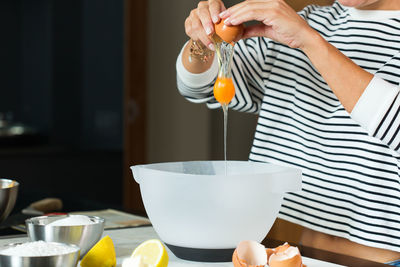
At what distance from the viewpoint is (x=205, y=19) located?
1.32 meters

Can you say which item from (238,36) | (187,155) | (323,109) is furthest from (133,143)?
(238,36)

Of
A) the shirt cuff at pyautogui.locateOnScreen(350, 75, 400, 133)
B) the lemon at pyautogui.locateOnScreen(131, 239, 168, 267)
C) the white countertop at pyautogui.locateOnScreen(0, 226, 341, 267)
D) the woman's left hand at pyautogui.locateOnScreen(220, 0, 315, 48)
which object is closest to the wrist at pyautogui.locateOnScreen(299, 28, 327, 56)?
the woman's left hand at pyautogui.locateOnScreen(220, 0, 315, 48)

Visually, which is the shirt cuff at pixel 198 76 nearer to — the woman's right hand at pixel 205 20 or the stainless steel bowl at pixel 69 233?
the woman's right hand at pixel 205 20

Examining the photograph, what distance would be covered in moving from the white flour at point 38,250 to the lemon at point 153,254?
0.12m

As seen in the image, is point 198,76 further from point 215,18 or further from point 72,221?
point 72,221

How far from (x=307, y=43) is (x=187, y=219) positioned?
46cm

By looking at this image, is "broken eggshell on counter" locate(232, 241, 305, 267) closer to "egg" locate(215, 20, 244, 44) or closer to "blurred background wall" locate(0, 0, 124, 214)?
"egg" locate(215, 20, 244, 44)

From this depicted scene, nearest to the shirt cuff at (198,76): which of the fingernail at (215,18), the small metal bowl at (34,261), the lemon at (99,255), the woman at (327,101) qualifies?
the woman at (327,101)

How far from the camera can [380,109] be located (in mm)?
1251

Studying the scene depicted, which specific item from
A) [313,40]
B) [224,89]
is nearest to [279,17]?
[313,40]

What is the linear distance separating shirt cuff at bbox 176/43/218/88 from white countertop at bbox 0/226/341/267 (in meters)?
0.48

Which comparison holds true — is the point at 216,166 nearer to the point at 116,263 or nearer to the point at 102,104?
the point at 116,263

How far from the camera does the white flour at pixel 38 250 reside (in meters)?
0.87

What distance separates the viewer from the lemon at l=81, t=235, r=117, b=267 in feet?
3.24
